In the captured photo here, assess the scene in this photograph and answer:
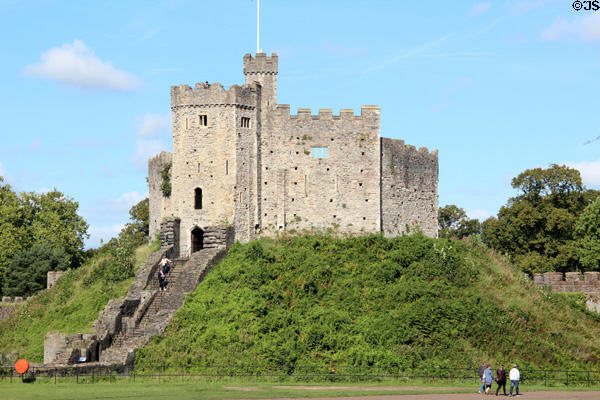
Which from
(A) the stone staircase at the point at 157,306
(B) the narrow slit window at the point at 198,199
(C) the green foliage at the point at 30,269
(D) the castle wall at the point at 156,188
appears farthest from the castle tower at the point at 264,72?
(C) the green foliage at the point at 30,269

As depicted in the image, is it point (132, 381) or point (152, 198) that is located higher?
point (152, 198)

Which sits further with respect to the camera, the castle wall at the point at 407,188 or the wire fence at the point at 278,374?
the castle wall at the point at 407,188

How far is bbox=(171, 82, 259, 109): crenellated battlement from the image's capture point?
60188mm

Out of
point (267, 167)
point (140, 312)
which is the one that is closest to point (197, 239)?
point (267, 167)

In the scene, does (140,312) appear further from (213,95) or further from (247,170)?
(213,95)

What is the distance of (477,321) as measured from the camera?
48125mm

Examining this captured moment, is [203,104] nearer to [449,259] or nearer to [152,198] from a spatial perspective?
[152,198]

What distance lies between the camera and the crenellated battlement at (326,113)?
62.3 m

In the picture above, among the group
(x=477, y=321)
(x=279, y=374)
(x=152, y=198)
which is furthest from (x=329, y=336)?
(x=152, y=198)

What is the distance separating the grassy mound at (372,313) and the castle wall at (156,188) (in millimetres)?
10662

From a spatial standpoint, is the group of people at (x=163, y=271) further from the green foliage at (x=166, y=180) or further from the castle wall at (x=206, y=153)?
the green foliage at (x=166, y=180)

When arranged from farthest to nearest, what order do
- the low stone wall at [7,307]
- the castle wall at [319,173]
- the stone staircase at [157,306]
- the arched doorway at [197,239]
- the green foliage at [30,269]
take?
the green foliage at [30,269], the low stone wall at [7,307], the castle wall at [319,173], the arched doorway at [197,239], the stone staircase at [157,306]

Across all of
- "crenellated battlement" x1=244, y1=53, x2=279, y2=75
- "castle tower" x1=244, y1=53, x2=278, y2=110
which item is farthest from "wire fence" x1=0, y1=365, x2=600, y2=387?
"crenellated battlement" x1=244, y1=53, x2=279, y2=75

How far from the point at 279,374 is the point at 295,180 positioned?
66.3 feet
